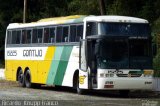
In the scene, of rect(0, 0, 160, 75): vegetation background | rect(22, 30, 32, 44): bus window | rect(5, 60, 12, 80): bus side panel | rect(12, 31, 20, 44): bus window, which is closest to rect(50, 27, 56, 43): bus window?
→ rect(22, 30, 32, 44): bus window

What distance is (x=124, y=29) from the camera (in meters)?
25.2

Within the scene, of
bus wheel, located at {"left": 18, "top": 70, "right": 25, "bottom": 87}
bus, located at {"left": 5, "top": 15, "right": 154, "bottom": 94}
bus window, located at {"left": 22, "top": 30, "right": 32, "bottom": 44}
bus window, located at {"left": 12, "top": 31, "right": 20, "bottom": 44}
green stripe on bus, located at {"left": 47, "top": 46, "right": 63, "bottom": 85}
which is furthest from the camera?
bus window, located at {"left": 12, "top": 31, "right": 20, "bottom": 44}

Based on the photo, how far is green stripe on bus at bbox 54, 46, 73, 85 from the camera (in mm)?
27616

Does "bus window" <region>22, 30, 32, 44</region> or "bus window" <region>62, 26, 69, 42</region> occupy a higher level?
"bus window" <region>62, 26, 69, 42</region>

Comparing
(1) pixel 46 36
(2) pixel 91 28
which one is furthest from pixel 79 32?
(1) pixel 46 36

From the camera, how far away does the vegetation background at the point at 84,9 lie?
37.2 metres

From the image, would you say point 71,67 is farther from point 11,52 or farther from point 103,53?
point 11,52

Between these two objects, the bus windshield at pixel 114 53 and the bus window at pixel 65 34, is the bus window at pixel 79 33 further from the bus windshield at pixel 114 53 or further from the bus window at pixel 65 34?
the bus windshield at pixel 114 53

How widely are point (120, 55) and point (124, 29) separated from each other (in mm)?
1166

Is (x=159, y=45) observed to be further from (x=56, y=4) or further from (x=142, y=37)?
A: (x=56, y=4)

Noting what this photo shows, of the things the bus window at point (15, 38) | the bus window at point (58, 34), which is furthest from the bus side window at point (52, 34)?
the bus window at point (15, 38)

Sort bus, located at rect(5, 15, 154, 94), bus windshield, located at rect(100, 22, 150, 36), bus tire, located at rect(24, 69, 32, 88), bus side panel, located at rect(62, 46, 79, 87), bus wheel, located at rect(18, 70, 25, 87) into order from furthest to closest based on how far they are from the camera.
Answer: bus wheel, located at rect(18, 70, 25, 87), bus tire, located at rect(24, 69, 32, 88), bus side panel, located at rect(62, 46, 79, 87), bus windshield, located at rect(100, 22, 150, 36), bus, located at rect(5, 15, 154, 94)

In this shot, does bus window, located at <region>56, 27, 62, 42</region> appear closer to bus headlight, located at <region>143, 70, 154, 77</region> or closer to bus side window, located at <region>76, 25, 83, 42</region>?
bus side window, located at <region>76, 25, 83, 42</region>

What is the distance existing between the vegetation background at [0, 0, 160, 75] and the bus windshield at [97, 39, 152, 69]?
5771 millimetres
